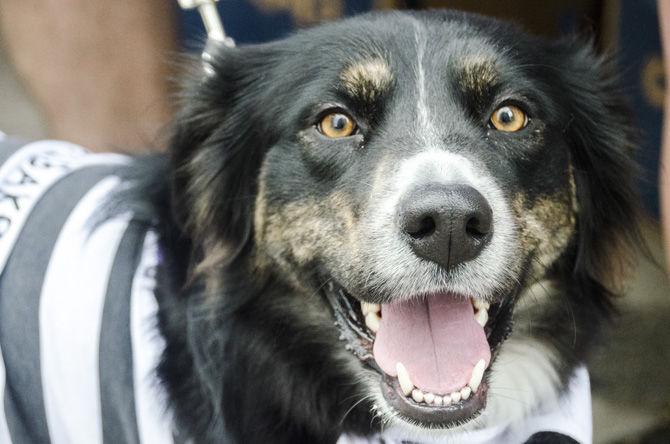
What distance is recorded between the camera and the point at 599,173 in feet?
7.18

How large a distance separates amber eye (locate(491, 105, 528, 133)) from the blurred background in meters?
1.43

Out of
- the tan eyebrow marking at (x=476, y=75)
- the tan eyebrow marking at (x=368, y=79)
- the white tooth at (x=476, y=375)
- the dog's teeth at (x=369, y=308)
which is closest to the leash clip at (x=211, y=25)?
the tan eyebrow marking at (x=368, y=79)

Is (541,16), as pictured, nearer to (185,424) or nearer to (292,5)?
(292,5)

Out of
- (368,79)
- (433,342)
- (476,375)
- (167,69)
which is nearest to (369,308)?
(433,342)

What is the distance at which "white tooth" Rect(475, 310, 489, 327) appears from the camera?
6.35ft

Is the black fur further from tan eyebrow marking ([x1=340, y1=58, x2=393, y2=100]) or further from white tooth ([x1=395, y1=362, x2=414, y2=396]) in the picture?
white tooth ([x1=395, y1=362, x2=414, y2=396])

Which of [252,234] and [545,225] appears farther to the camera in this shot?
[252,234]

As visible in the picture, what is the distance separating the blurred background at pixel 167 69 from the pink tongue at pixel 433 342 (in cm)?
160

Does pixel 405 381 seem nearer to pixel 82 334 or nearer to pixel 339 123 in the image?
pixel 339 123

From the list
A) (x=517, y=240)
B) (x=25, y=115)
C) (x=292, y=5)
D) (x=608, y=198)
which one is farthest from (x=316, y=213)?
(x=25, y=115)

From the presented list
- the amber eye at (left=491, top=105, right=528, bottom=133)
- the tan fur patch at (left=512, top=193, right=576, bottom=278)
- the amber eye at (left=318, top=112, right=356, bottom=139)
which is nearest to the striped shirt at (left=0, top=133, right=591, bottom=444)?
the tan fur patch at (left=512, top=193, right=576, bottom=278)

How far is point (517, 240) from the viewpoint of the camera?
6.06 feet

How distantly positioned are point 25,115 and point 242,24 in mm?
1395

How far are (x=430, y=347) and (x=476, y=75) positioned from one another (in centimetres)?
63
